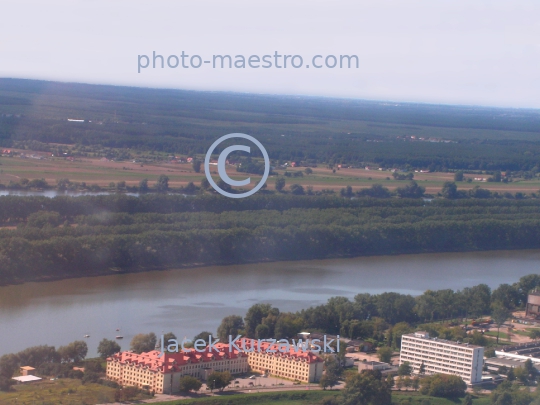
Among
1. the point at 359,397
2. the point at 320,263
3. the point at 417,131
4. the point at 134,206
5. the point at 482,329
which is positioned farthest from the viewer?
the point at 417,131

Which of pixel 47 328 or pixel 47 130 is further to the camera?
pixel 47 130

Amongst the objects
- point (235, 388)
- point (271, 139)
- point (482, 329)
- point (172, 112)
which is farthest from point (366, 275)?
point (172, 112)

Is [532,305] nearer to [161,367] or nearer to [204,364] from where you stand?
[204,364]

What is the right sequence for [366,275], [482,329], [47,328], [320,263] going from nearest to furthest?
→ [47,328] → [482,329] → [366,275] → [320,263]

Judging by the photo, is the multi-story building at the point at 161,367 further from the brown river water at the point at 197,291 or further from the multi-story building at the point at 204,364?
the brown river water at the point at 197,291

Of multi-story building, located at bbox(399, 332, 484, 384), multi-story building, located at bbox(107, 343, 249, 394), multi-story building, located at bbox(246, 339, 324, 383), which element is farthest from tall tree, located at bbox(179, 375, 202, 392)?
multi-story building, located at bbox(399, 332, 484, 384)

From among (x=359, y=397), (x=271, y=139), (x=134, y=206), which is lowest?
(x=359, y=397)

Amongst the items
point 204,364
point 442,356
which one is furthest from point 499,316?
point 204,364

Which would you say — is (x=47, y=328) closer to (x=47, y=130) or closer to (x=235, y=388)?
(x=235, y=388)
